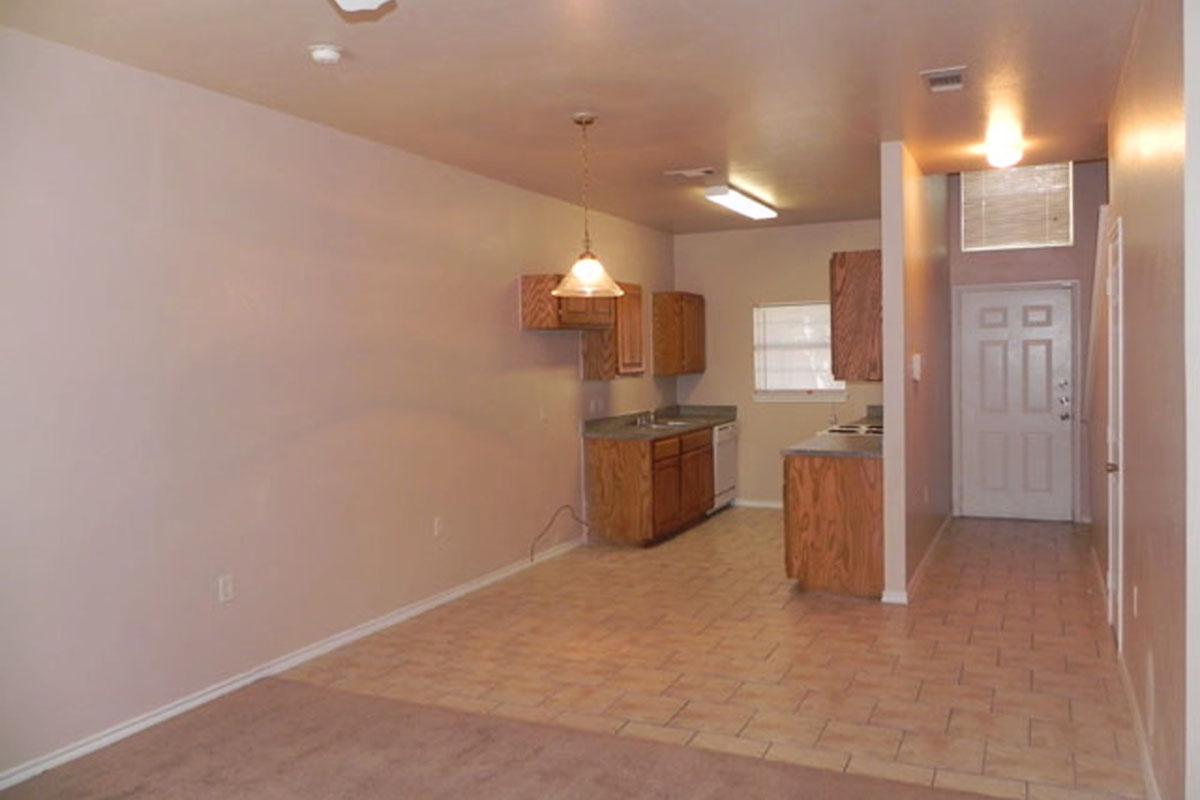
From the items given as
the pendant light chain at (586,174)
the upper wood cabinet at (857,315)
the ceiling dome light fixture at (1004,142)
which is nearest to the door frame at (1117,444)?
the ceiling dome light fixture at (1004,142)

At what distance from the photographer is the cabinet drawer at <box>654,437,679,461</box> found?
7414mm

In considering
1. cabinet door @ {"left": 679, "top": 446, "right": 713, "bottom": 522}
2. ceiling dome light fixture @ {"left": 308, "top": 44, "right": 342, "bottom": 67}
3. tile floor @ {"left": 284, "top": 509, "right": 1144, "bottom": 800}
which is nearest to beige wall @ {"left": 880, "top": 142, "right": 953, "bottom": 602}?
tile floor @ {"left": 284, "top": 509, "right": 1144, "bottom": 800}

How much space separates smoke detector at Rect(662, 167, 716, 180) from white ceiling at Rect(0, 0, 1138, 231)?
19 centimetres

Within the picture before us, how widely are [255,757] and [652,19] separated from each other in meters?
3.10

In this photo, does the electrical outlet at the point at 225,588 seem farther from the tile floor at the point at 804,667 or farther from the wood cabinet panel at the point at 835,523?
the wood cabinet panel at the point at 835,523

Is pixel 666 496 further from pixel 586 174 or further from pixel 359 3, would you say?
pixel 359 3

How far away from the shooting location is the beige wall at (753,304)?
8.77 metres

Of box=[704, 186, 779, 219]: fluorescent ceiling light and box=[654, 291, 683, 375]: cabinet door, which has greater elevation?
box=[704, 186, 779, 219]: fluorescent ceiling light

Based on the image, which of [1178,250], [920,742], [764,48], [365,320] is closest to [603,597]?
[365,320]

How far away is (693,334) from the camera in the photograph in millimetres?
9000

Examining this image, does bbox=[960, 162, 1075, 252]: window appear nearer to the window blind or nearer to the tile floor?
the window blind

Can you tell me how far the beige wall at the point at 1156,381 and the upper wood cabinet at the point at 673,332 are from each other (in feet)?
16.1

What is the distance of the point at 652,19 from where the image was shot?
3.41 metres

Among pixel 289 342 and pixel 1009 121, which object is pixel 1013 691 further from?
pixel 289 342
